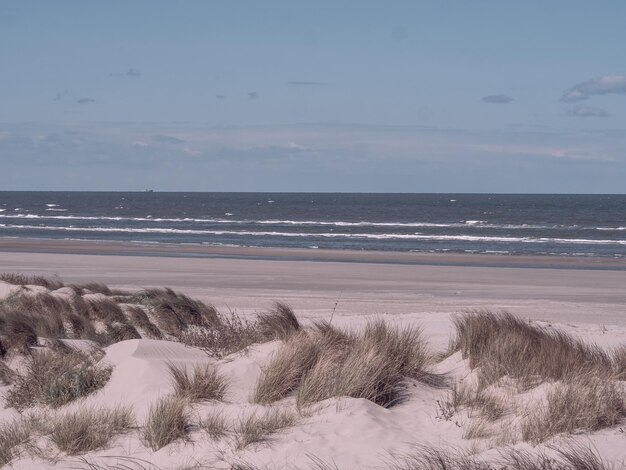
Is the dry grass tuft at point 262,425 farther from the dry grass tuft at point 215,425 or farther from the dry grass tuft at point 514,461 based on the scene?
the dry grass tuft at point 514,461

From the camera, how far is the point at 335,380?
684 cm

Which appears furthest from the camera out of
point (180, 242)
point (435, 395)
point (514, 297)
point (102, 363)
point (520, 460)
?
point (180, 242)

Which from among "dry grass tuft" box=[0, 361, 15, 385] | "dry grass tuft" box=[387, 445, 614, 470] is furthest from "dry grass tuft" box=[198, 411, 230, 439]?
"dry grass tuft" box=[0, 361, 15, 385]

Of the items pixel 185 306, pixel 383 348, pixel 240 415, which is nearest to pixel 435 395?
pixel 383 348

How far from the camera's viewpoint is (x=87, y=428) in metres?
6.50

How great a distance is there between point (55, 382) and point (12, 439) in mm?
1189

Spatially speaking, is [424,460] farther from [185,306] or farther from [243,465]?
[185,306]

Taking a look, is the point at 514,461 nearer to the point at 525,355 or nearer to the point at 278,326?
the point at 525,355

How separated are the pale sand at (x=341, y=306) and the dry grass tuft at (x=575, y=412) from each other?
0.11 meters

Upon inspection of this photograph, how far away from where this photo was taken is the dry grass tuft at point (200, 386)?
706 centimetres

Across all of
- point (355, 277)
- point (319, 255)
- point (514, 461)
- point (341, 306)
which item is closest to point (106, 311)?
point (341, 306)

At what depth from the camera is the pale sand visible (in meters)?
6.04

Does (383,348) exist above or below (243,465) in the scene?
above

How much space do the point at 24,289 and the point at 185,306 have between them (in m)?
3.34
